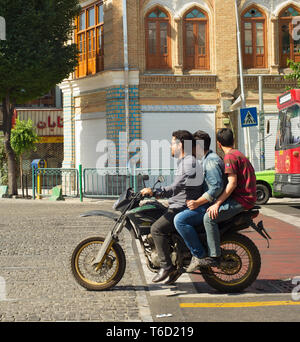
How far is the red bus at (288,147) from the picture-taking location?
1582 cm

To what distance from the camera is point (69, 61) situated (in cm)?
2306

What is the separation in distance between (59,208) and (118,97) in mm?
7863

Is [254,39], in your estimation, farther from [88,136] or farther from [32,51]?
[32,51]

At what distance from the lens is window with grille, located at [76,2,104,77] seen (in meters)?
25.6

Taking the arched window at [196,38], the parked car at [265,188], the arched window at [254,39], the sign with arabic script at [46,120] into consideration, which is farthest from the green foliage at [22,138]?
the parked car at [265,188]

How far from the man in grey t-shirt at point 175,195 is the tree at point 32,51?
1566 centimetres

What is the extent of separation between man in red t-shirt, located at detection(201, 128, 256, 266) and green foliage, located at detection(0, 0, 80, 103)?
16.0m

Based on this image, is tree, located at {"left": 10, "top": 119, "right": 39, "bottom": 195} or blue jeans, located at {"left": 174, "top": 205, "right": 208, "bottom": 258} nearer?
blue jeans, located at {"left": 174, "top": 205, "right": 208, "bottom": 258}

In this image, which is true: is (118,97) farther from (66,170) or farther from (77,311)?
(77,311)

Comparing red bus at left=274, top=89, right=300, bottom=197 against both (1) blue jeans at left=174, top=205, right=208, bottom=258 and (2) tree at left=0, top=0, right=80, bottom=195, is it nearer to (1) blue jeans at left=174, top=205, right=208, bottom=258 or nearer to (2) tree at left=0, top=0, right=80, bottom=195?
(2) tree at left=0, top=0, right=80, bottom=195

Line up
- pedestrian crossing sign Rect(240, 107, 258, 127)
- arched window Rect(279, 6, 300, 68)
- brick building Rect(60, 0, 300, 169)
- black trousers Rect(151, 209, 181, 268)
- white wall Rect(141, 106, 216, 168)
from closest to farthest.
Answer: black trousers Rect(151, 209, 181, 268), pedestrian crossing sign Rect(240, 107, 258, 127), brick building Rect(60, 0, 300, 169), white wall Rect(141, 106, 216, 168), arched window Rect(279, 6, 300, 68)

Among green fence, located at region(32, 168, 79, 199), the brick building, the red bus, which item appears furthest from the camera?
the brick building

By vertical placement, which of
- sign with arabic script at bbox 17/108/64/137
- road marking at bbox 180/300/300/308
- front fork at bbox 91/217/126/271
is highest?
sign with arabic script at bbox 17/108/64/137

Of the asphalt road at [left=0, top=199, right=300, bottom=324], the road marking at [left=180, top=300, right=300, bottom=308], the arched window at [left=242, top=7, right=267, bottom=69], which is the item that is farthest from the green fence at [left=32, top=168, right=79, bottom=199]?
the road marking at [left=180, top=300, right=300, bottom=308]
